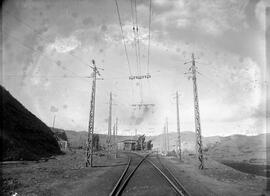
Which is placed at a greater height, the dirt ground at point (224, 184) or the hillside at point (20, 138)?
the hillside at point (20, 138)

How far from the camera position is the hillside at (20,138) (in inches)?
884

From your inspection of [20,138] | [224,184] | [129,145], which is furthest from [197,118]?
[129,145]

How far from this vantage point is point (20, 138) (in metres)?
28.0

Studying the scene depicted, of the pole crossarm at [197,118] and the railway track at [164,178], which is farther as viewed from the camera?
the pole crossarm at [197,118]

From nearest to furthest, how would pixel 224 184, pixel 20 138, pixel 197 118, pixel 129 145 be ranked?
pixel 224 184 → pixel 197 118 → pixel 20 138 → pixel 129 145

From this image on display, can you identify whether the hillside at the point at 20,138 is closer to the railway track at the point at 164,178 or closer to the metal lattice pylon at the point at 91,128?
the metal lattice pylon at the point at 91,128

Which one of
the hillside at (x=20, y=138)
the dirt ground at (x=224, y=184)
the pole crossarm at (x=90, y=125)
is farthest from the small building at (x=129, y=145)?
the dirt ground at (x=224, y=184)

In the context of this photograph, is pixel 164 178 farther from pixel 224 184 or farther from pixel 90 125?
pixel 90 125

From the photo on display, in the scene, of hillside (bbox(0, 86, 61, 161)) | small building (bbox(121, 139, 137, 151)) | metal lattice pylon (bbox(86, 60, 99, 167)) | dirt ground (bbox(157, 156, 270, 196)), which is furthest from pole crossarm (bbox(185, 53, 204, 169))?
small building (bbox(121, 139, 137, 151))

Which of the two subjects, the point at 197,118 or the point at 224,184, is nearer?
the point at 224,184

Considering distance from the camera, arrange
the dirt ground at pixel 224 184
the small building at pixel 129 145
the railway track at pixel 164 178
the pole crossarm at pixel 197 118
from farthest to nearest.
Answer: the small building at pixel 129 145 → the pole crossarm at pixel 197 118 → the dirt ground at pixel 224 184 → the railway track at pixel 164 178

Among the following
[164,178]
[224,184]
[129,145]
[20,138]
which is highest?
[20,138]

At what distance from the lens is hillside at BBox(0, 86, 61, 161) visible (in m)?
22.5

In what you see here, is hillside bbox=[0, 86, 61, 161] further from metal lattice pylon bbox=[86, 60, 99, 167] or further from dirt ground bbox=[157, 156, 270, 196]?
dirt ground bbox=[157, 156, 270, 196]
